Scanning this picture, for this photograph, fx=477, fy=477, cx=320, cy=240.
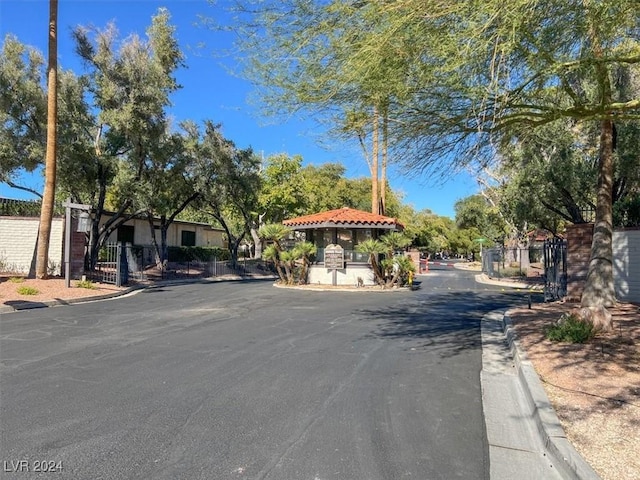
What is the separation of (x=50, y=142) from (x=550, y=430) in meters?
17.8

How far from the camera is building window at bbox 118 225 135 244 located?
3272cm

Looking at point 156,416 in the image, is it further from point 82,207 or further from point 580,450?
point 82,207

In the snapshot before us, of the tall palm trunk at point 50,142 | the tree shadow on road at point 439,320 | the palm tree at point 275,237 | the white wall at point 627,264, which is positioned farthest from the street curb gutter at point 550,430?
the palm tree at point 275,237

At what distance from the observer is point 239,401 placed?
5.15 metres

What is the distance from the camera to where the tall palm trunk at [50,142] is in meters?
16.6

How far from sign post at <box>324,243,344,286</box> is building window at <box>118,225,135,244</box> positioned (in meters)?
16.5

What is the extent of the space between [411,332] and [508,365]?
9.44 ft

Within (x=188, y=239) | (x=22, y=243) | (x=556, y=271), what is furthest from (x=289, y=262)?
(x=188, y=239)

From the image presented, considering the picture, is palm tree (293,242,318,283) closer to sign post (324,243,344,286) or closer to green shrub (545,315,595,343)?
sign post (324,243,344,286)

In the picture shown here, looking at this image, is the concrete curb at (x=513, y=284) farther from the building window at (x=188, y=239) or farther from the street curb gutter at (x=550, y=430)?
the building window at (x=188, y=239)

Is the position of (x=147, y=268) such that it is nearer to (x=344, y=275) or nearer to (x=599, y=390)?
(x=344, y=275)

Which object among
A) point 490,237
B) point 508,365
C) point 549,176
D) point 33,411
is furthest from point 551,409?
point 490,237

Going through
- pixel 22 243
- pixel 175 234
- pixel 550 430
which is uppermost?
pixel 175 234

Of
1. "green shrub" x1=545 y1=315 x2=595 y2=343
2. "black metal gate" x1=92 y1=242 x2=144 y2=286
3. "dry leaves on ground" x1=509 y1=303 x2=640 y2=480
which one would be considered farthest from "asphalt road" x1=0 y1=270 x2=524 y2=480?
"black metal gate" x1=92 y1=242 x2=144 y2=286
